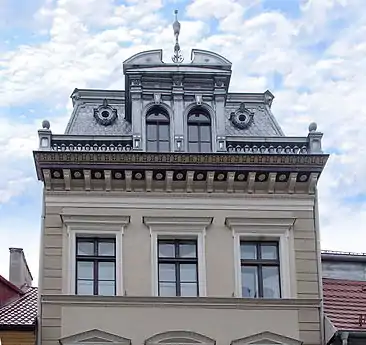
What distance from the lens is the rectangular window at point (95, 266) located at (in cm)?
2397

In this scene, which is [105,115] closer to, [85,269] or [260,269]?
[85,269]

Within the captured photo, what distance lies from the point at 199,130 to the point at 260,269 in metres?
4.32

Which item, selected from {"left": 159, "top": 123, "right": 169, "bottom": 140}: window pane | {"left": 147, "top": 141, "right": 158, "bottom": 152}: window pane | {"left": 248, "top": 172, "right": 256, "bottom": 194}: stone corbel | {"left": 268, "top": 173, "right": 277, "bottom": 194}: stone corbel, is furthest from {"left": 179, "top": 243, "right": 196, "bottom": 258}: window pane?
{"left": 159, "top": 123, "right": 169, "bottom": 140}: window pane

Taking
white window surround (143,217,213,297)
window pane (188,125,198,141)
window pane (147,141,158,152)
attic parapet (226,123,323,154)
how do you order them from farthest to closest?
window pane (188,125,198,141), window pane (147,141,158,152), attic parapet (226,123,323,154), white window surround (143,217,213,297)

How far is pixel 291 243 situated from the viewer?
81.2 feet

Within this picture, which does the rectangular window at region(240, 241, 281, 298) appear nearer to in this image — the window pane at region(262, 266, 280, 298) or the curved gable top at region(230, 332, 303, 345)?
the window pane at region(262, 266, 280, 298)

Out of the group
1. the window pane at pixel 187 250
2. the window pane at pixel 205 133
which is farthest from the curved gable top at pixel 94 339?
the window pane at pixel 205 133

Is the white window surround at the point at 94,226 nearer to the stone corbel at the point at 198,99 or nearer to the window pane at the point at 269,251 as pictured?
the window pane at the point at 269,251

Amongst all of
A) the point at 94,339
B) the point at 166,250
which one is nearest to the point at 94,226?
the point at 166,250

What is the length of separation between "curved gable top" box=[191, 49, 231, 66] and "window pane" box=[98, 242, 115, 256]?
5913mm

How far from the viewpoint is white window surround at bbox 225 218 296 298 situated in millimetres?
24500

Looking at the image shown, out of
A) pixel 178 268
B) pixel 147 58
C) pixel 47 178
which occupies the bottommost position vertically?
pixel 178 268

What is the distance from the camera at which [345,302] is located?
2531 cm

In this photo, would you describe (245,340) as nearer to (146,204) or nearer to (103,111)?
(146,204)
